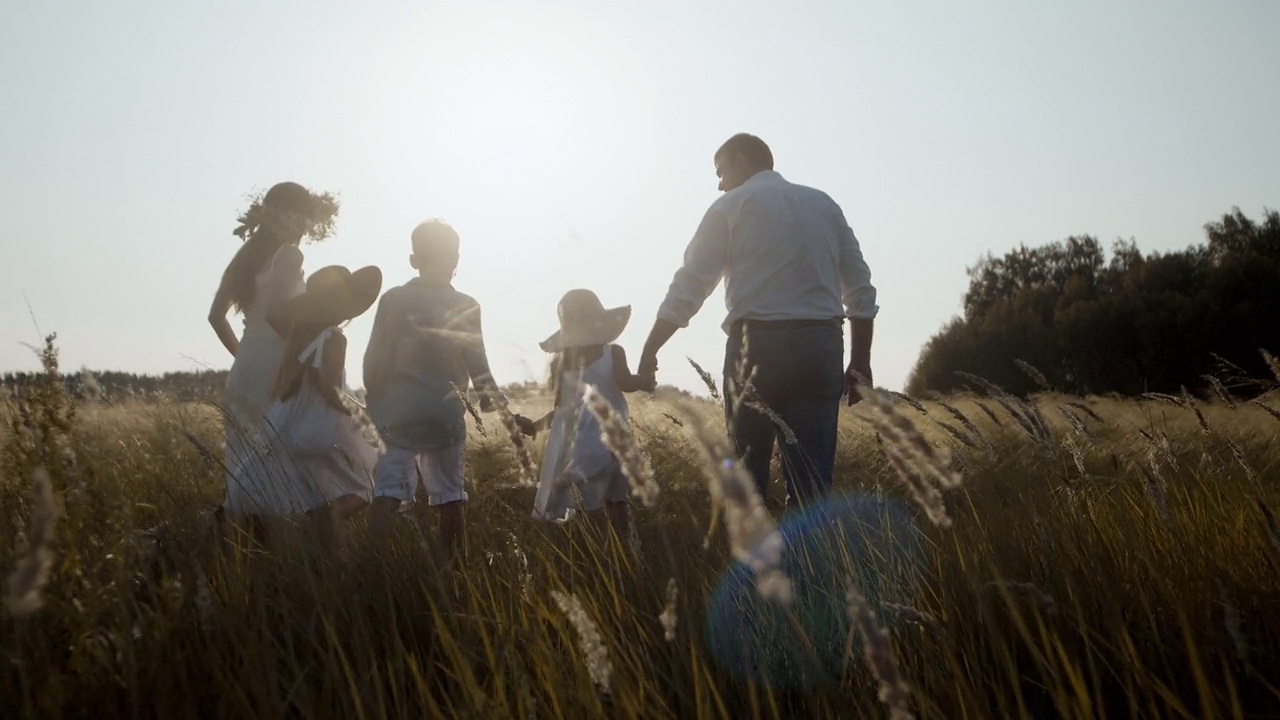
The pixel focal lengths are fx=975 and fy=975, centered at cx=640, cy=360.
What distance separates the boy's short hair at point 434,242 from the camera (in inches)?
210

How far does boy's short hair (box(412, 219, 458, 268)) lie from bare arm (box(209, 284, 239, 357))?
110 centimetres

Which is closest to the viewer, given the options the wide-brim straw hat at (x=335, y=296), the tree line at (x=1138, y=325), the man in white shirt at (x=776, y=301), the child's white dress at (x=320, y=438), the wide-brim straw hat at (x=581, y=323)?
the man in white shirt at (x=776, y=301)

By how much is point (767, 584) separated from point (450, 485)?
424cm

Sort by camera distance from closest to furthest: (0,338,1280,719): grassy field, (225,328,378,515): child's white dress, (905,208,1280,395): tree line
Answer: (0,338,1280,719): grassy field < (225,328,378,515): child's white dress < (905,208,1280,395): tree line

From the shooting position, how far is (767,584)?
109cm

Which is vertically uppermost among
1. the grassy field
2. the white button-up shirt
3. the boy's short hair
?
the boy's short hair

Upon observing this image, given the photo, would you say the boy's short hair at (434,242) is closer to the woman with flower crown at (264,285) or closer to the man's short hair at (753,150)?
the woman with flower crown at (264,285)

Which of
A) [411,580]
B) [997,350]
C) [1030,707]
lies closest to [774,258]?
[411,580]

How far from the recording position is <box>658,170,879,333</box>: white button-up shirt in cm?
437

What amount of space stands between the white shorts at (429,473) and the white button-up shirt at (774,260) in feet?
4.95

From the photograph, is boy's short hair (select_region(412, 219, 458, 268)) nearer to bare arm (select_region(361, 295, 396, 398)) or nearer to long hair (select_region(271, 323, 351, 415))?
bare arm (select_region(361, 295, 396, 398))

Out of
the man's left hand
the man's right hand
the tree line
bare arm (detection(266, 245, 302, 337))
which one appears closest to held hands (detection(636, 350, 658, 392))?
the man's right hand

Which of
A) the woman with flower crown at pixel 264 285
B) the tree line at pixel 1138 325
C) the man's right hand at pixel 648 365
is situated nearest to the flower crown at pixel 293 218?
the woman with flower crown at pixel 264 285

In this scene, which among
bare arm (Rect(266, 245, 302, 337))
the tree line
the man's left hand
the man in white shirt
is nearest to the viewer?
the man in white shirt
